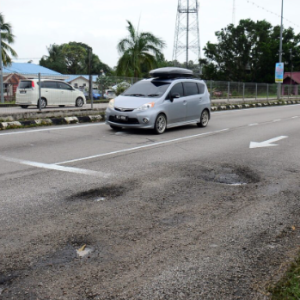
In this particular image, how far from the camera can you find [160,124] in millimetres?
12695

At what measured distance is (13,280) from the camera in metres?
3.43

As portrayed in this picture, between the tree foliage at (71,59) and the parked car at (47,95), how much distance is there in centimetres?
6142

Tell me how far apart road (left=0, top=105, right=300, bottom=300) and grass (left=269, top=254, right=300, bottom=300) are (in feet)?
0.37

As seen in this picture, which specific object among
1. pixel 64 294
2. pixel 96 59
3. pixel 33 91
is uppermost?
pixel 96 59

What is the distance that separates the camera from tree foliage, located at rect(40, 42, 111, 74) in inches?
3184

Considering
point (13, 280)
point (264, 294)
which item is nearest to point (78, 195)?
point (13, 280)

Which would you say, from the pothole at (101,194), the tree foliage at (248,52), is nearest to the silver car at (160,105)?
the pothole at (101,194)

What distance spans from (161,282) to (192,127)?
38.0ft

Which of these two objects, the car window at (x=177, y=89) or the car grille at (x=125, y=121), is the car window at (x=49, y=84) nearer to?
the car grille at (x=125, y=121)

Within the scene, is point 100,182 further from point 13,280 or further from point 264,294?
point 264,294

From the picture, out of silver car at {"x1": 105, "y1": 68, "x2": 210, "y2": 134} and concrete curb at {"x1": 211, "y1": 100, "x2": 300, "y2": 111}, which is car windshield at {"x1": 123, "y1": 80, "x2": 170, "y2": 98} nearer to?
silver car at {"x1": 105, "y1": 68, "x2": 210, "y2": 134}

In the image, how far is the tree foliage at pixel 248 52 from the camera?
6869cm

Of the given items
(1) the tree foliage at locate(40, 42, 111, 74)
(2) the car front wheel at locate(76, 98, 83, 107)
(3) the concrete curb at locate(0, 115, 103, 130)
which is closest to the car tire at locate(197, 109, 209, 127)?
(3) the concrete curb at locate(0, 115, 103, 130)

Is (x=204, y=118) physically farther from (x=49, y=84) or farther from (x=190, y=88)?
(x=49, y=84)
